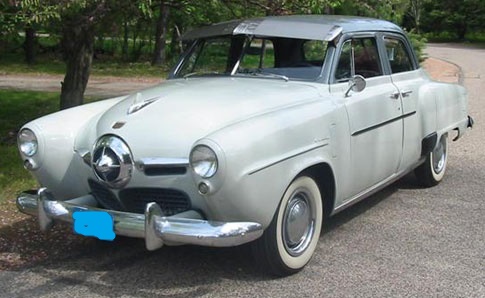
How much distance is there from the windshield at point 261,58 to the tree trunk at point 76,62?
10.5ft

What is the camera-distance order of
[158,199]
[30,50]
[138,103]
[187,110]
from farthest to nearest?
[30,50] → [138,103] → [187,110] → [158,199]

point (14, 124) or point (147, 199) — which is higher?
point (147, 199)

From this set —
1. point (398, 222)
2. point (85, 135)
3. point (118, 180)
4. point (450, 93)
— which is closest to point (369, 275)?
point (398, 222)

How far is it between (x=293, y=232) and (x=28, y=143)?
1999 mm

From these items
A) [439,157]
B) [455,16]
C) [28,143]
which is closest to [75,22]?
[28,143]

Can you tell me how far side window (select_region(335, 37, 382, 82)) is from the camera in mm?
5137

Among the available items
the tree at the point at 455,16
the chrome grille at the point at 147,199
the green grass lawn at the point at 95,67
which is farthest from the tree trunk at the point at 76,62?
the tree at the point at 455,16

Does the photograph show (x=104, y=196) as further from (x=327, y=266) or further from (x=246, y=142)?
(x=327, y=266)

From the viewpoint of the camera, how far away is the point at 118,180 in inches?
158

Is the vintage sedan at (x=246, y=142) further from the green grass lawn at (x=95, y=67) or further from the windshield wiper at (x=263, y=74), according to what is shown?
the green grass lawn at (x=95, y=67)

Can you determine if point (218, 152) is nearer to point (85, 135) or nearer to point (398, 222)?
point (85, 135)

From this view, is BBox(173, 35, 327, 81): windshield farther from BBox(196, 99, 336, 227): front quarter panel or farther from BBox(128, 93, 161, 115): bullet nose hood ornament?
BBox(128, 93, 161, 115): bullet nose hood ornament

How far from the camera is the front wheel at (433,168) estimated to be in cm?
652

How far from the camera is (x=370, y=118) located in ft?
16.5
